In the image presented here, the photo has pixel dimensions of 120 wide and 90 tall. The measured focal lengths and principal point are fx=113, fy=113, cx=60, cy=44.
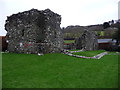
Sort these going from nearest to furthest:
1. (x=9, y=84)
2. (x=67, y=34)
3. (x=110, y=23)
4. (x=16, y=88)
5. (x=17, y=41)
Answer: (x=16, y=88) < (x=9, y=84) < (x=17, y=41) < (x=67, y=34) < (x=110, y=23)

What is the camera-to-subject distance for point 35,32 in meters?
16.0

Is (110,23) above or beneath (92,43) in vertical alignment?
above

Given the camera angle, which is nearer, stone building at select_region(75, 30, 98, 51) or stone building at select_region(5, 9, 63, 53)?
stone building at select_region(5, 9, 63, 53)

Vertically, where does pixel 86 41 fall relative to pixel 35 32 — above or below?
below

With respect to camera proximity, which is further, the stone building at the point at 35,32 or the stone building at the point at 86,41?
the stone building at the point at 86,41

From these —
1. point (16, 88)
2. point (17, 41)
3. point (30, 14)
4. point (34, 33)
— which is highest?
point (30, 14)

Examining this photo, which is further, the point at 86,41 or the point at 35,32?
the point at 86,41

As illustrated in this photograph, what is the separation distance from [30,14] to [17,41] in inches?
175

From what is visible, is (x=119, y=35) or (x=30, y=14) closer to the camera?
(x=30, y=14)

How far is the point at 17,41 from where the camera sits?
16.9 meters

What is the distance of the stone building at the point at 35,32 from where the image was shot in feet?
51.4

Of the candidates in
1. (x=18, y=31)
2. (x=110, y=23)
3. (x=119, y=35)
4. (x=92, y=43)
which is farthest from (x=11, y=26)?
(x=110, y=23)

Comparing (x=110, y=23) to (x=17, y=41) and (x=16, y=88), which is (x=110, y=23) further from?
(x=16, y=88)

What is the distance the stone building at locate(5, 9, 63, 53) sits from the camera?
617 inches
